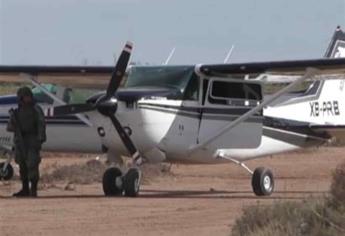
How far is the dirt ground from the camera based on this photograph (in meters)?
13.9

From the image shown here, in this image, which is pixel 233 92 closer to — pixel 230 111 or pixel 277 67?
pixel 230 111

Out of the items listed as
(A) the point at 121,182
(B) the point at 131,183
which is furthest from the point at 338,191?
(A) the point at 121,182

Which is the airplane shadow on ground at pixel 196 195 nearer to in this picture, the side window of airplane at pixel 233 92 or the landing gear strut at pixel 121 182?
the landing gear strut at pixel 121 182

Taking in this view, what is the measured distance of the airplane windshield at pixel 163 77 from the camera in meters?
20.6

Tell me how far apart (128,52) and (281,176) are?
10.1m

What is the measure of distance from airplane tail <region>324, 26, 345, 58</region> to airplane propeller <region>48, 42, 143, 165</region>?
7.16 m

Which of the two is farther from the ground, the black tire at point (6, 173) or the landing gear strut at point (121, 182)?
the landing gear strut at point (121, 182)

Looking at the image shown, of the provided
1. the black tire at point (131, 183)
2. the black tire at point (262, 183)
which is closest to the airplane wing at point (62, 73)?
the black tire at point (131, 183)

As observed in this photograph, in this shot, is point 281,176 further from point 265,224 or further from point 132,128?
point 265,224

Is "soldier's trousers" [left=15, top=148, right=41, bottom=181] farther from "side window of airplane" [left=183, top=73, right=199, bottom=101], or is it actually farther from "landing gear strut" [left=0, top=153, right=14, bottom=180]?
"landing gear strut" [left=0, top=153, right=14, bottom=180]

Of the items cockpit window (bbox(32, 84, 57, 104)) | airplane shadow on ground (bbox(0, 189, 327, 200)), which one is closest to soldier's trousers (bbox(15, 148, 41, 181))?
airplane shadow on ground (bbox(0, 189, 327, 200))

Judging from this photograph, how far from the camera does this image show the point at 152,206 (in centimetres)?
1739

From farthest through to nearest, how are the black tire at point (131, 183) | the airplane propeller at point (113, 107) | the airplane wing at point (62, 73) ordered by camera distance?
the airplane wing at point (62, 73) → the black tire at point (131, 183) → the airplane propeller at point (113, 107)

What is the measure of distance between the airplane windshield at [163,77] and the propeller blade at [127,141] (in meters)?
1.21
